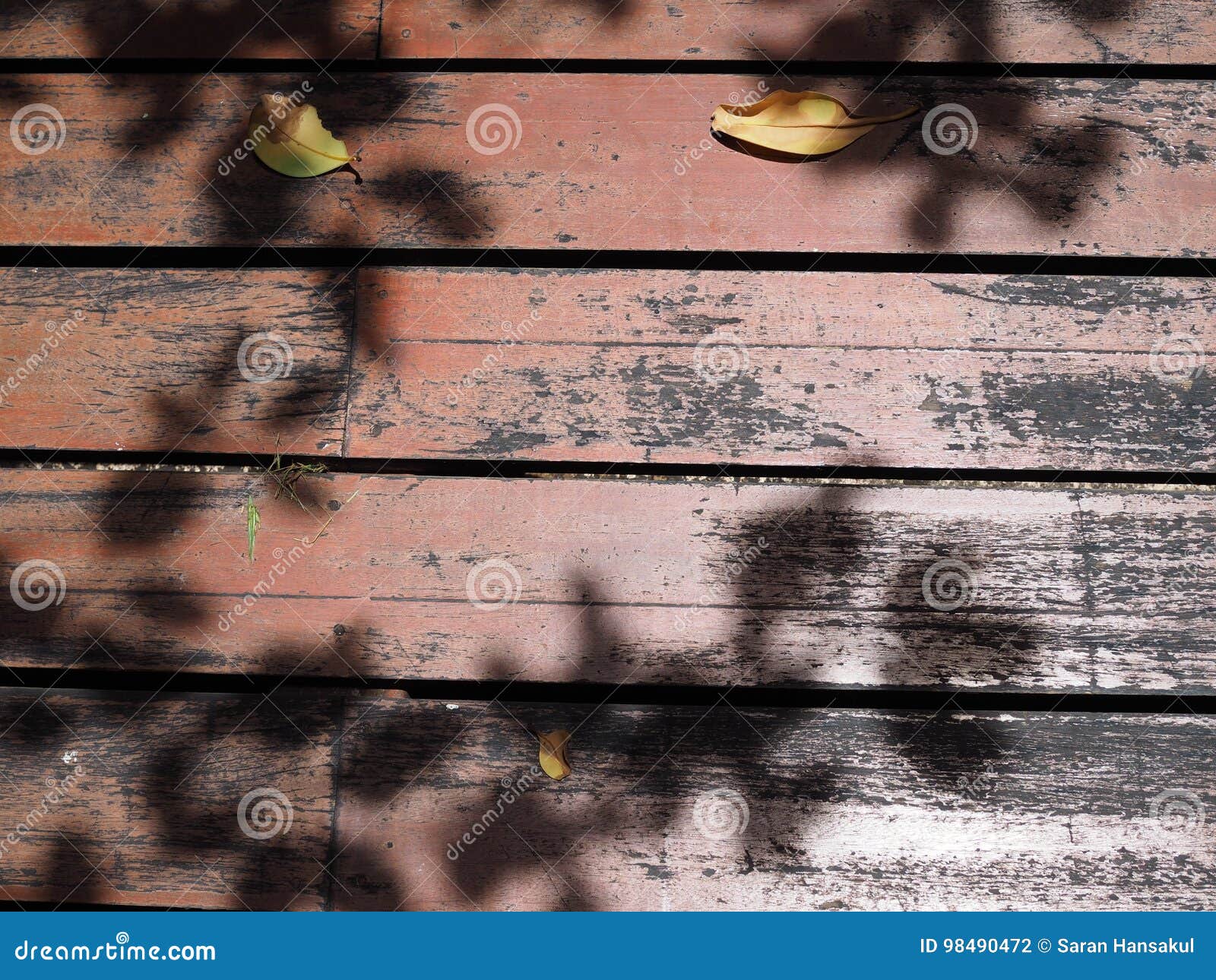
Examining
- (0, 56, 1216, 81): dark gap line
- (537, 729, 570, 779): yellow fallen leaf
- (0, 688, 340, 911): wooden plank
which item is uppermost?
(0, 56, 1216, 81): dark gap line

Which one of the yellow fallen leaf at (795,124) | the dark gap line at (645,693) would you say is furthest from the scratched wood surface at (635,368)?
the dark gap line at (645,693)

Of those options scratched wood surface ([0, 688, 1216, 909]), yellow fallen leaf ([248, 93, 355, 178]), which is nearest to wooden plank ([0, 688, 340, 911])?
scratched wood surface ([0, 688, 1216, 909])

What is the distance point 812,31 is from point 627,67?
1.35 feet

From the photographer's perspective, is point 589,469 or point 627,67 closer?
point 589,469

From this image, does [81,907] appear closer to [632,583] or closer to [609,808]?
[609,808]

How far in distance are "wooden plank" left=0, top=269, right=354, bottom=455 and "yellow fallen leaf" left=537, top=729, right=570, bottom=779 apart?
74 cm

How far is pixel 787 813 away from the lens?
1.53 meters

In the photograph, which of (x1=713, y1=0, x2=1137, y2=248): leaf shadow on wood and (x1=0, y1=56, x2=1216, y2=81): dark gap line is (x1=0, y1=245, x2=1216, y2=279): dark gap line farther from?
(x1=0, y1=56, x2=1216, y2=81): dark gap line

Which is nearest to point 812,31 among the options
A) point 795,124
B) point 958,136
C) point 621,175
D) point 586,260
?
point 795,124

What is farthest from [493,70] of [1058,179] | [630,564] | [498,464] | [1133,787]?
[1133,787]

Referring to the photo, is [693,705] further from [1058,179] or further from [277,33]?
[277,33]

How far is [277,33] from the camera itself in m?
1.76

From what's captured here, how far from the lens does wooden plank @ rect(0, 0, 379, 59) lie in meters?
1.75

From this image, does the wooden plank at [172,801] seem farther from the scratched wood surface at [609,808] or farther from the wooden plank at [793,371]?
the wooden plank at [793,371]
